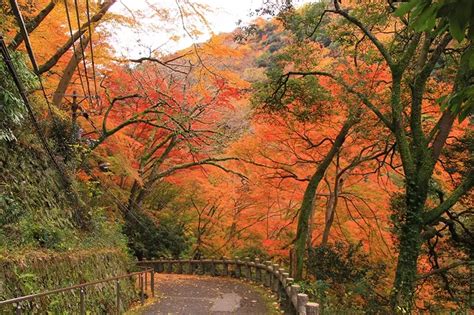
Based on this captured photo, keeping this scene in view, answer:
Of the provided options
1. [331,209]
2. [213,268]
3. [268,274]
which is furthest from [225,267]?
[331,209]

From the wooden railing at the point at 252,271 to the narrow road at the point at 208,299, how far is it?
515mm

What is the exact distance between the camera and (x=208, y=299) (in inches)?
457

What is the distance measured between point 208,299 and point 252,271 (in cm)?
507

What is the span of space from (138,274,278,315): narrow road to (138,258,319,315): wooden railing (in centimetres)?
51

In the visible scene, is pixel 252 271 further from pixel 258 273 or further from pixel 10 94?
pixel 10 94

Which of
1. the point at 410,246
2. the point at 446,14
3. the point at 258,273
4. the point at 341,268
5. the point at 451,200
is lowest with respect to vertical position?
the point at 258,273

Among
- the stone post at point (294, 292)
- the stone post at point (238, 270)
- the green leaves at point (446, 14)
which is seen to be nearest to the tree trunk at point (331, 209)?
the stone post at point (238, 270)

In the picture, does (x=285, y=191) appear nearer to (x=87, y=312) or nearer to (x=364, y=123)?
(x=364, y=123)

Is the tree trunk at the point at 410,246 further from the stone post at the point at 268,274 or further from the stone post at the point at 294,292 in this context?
the stone post at the point at 268,274

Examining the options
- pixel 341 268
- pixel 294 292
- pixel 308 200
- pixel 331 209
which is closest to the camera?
pixel 294 292

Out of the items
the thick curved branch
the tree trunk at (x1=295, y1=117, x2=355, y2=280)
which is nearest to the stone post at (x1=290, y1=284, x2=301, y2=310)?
Result: the thick curved branch

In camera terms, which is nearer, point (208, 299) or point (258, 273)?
point (208, 299)

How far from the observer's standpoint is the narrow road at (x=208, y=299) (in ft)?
32.3

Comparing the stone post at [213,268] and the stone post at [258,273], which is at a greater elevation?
the stone post at [258,273]
